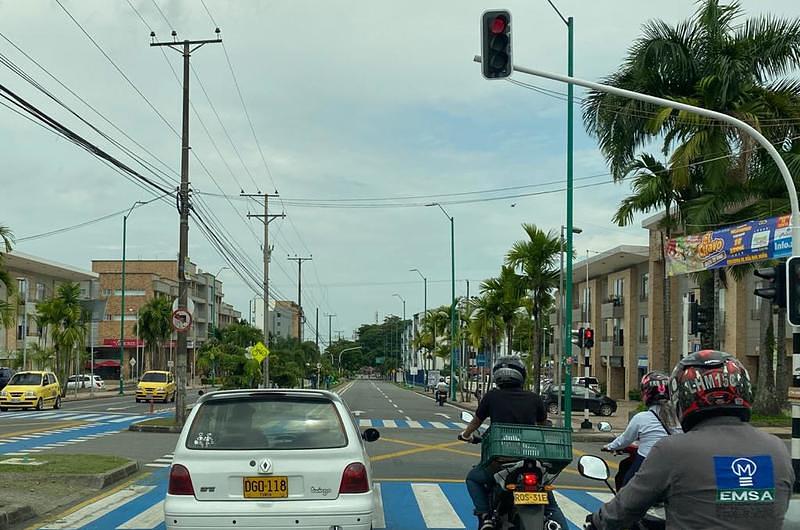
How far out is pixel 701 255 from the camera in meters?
24.2

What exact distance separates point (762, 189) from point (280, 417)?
24492mm

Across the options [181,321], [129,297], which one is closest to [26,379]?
[181,321]

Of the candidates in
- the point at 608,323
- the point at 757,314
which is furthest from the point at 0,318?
the point at 608,323

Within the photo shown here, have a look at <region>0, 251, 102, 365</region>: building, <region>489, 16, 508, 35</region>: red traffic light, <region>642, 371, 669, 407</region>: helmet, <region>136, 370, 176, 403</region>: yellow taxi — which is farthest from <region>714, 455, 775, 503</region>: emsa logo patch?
<region>0, 251, 102, 365</region>: building

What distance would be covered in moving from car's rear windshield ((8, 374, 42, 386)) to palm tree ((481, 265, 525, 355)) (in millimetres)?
19724

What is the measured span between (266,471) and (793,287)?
6392 mm

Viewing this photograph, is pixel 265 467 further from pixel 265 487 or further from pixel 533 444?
pixel 533 444

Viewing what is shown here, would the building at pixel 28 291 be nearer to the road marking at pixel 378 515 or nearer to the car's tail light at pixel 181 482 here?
the road marking at pixel 378 515

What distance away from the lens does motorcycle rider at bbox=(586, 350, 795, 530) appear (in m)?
3.42

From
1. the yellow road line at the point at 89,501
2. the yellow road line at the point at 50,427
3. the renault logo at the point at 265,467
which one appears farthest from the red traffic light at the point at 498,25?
the yellow road line at the point at 50,427

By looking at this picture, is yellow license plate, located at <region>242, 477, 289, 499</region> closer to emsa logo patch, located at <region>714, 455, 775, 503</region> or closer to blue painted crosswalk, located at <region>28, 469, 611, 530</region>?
blue painted crosswalk, located at <region>28, 469, 611, 530</region>

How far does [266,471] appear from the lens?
7.52m

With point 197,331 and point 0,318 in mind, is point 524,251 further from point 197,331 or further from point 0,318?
point 197,331

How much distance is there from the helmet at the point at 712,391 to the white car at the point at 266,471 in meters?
4.30
